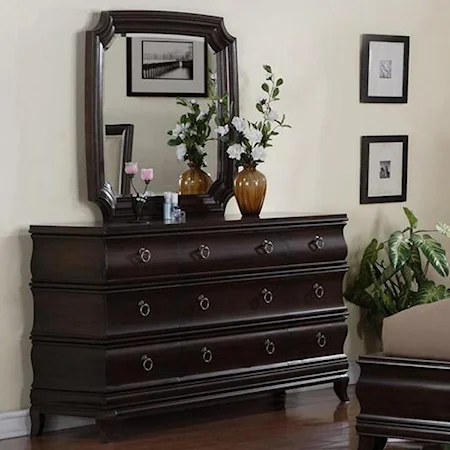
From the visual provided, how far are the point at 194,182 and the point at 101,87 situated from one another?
0.69 m

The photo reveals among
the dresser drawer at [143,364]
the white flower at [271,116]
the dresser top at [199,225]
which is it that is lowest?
the dresser drawer at [143,364]

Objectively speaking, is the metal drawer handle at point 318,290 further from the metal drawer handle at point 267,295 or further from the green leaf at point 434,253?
the green leaf at point 434,253

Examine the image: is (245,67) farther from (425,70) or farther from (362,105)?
(425,70)

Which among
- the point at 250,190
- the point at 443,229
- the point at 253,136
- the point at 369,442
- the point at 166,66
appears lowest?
the point at 369,442

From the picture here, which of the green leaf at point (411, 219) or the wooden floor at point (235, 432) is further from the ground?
the green leaf at point (411, 219)

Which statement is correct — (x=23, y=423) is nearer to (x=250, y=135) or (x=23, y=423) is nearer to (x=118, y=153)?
(x=118, y=153)

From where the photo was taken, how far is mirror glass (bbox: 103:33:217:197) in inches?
223

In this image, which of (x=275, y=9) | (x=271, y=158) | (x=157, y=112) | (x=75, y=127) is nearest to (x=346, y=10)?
(x=275, y=9)

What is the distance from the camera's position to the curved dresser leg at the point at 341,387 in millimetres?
6082

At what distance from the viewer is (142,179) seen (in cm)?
573

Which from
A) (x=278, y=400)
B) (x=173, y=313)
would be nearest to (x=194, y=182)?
(x=173, y=313)

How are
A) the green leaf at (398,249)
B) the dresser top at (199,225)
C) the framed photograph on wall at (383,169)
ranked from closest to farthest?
the dresser top at (199,225) < the green leaf at (398,249) < the framed photograph on wall at (383,169)

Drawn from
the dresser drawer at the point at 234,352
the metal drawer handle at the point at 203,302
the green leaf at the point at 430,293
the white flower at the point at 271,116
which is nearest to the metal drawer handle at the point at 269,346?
the dresser drawer at the point at 234,352

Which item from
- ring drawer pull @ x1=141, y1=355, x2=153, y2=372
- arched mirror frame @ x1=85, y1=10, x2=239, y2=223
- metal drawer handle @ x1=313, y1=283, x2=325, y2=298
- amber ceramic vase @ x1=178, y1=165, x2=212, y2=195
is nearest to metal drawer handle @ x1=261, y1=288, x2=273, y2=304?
metal drawer handle @ x1=313, y1=283, x2=325, y2=298
